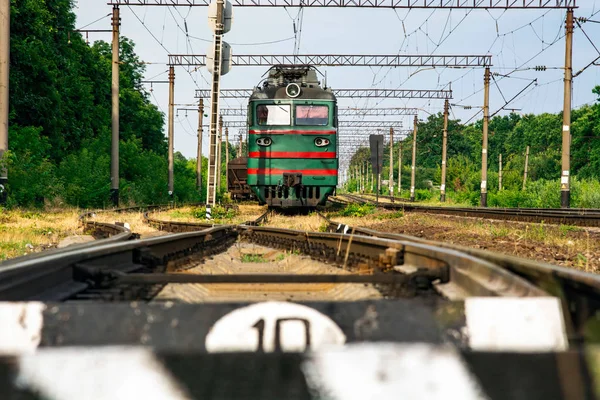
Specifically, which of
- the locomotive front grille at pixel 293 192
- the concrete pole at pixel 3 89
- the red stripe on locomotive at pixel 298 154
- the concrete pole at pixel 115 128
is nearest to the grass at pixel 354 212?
the locomotive front grille at pixel 293 192

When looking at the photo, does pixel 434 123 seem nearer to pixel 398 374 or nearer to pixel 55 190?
pixel 55 190

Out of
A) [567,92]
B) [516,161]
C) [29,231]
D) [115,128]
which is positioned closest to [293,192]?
[29,231]

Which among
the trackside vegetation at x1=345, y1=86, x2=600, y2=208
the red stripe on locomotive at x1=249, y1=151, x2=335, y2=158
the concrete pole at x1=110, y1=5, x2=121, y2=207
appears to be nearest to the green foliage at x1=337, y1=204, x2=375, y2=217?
the red stripe on locomotive at x1=249, y1=151, x2=335, y2=158

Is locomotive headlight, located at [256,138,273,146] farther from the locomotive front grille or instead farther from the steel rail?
the steel rail

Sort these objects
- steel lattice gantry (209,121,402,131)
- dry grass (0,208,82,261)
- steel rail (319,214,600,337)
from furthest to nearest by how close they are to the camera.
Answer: steel lattice gantry (209,121,402,131), dry grass (0,208,82,261), steel rail (319,214,600,337)

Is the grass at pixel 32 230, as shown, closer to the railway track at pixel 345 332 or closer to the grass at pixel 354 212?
the grass at pixel 354 212

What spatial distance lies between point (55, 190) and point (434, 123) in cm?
10240

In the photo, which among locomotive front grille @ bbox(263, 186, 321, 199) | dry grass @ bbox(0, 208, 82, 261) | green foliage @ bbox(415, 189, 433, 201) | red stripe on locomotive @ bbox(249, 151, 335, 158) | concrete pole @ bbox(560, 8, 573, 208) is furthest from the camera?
green foliage @ bbox(415, 189, 433, 201)

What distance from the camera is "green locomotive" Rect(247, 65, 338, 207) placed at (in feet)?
58.1

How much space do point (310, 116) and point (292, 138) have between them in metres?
0.78

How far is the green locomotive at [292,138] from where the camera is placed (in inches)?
697

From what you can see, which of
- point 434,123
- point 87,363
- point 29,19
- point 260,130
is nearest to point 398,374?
point 87,363

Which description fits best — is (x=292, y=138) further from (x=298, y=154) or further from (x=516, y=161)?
(x=516, y=161)

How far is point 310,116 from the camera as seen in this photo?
17766 millimetres
